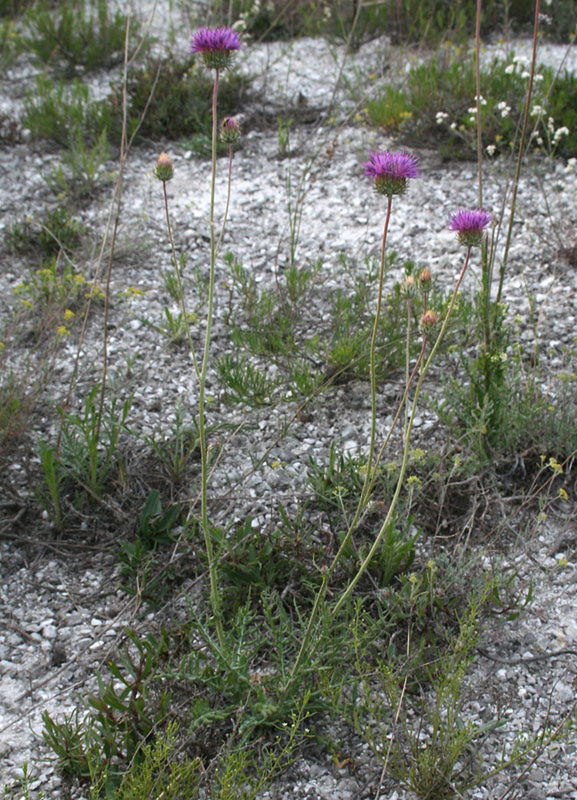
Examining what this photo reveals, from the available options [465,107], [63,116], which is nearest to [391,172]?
[465,107]

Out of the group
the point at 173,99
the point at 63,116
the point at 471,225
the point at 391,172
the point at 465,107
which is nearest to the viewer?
the point at 391,172

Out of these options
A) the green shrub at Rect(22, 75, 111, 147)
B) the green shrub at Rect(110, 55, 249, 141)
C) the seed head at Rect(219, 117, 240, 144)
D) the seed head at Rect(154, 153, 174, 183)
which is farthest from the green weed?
the seed head at Rect(154, 153, 174, 183)

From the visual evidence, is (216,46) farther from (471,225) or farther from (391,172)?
(471,225)

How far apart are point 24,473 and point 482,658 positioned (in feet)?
5.78

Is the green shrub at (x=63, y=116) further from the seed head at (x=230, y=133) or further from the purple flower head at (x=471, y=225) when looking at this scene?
the purple flower head at (x=471, y=225)

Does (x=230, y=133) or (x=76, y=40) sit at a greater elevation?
(x=76, y=40)

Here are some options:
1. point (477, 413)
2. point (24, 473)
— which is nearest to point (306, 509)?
point (477, 413)

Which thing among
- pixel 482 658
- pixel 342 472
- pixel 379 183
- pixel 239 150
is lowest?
pixel 482 658

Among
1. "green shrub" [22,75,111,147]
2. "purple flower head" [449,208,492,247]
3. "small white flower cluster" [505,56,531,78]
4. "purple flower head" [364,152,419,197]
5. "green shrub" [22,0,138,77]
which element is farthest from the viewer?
"green shrub" [22,0,138,77]

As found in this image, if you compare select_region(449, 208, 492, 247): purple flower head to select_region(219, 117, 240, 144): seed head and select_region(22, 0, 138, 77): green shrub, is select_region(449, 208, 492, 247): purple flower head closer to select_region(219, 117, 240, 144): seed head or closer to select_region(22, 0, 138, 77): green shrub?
select_region(219, 117, 240, 144): seed head

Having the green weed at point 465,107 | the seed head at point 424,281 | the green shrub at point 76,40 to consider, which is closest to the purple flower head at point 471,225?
the seed head at point 424,281

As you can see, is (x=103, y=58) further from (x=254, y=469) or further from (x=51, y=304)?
(x=254, y=469)

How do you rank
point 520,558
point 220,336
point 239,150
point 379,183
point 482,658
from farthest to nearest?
point 239,150, point 220,336, point 520,558, point 482,658, point 379,183

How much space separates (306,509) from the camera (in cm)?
261
